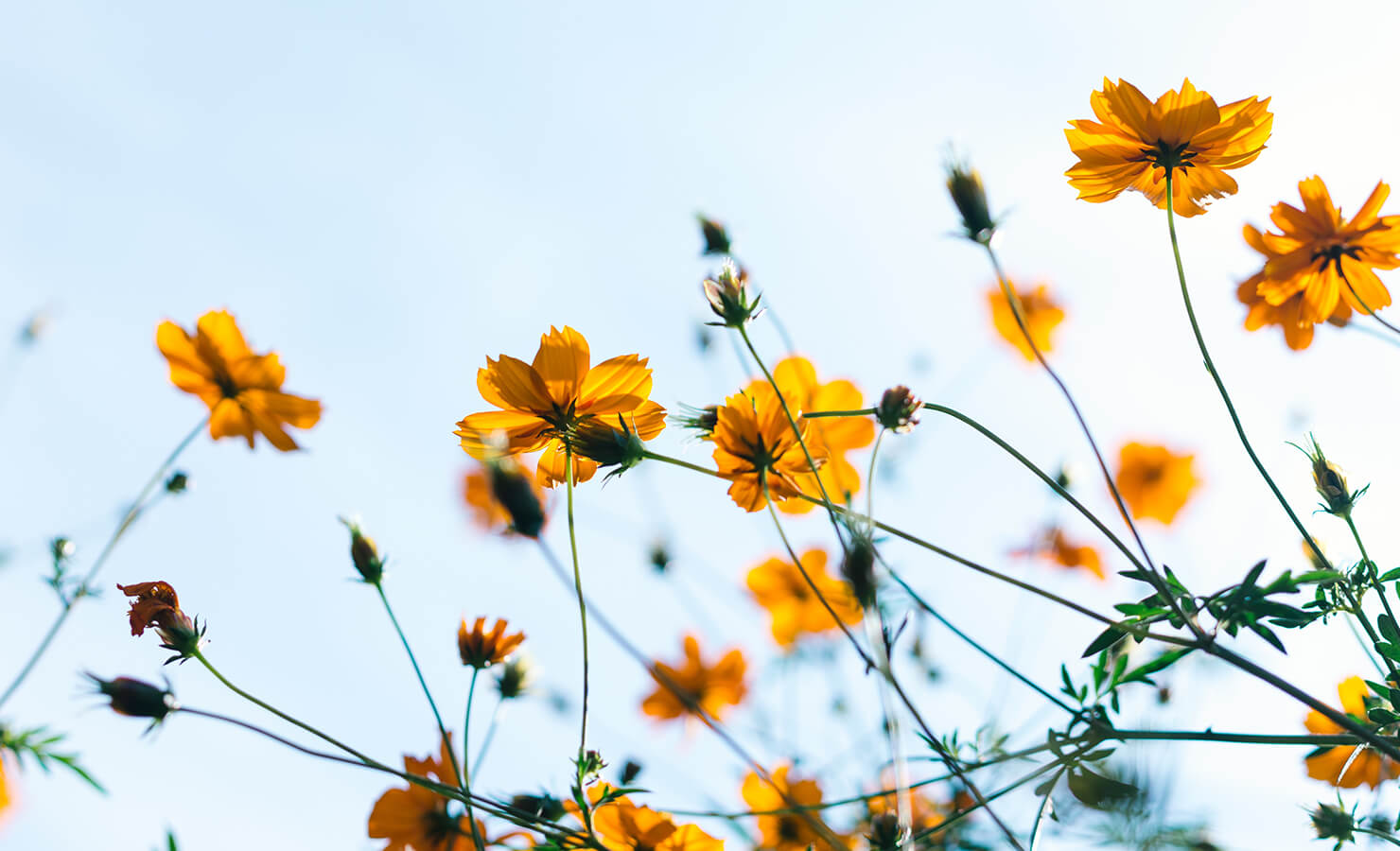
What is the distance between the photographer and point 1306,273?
3.36 feet

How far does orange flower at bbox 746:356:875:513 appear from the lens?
124cm

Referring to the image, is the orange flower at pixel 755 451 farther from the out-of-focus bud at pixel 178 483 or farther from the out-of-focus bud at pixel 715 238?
the out-of-focus bud at pixel 178 483

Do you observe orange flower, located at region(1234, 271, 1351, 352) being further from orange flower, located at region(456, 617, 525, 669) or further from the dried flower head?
the dried flower head

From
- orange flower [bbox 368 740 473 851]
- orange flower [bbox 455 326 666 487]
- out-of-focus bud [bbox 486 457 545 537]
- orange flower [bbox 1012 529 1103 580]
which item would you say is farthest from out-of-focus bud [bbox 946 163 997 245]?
orange flower [bbox 1012 529 1103 580]

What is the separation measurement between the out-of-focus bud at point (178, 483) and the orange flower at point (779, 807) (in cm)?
131

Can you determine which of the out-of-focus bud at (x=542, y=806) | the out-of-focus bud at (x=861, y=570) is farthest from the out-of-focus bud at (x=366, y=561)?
the out-of-focus bud at (x=861, y=570)

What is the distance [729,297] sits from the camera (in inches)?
41.7

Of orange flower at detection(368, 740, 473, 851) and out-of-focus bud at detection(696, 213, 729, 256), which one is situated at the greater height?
out-of-focus bud at detection(696, 213, 729, 256)

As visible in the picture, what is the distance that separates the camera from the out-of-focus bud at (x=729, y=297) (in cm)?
105

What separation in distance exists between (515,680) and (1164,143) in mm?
1112

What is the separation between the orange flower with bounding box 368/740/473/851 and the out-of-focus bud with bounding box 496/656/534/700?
0.42 feet

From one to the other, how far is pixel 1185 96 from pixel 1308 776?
0.79 metres

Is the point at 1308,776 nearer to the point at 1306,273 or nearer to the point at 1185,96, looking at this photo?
the point at 1306,273

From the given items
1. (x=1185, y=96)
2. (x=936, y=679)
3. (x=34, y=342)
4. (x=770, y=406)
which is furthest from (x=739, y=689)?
(x=34, y=342)
